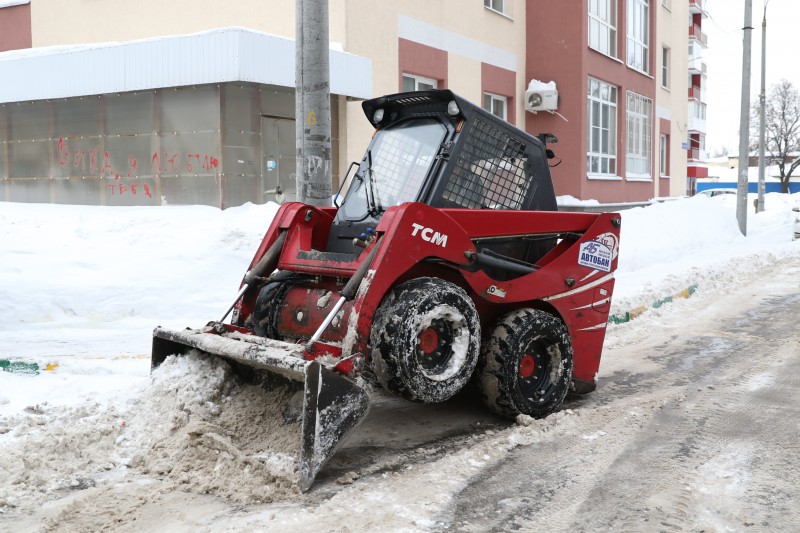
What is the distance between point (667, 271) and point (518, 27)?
32.6ft

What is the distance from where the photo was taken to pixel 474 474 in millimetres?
4406

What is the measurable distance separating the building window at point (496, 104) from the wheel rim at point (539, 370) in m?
15.0

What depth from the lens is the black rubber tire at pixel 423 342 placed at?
4504 mm

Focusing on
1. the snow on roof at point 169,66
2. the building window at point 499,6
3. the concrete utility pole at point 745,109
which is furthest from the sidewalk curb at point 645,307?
the concrete utility pole at point 745,109

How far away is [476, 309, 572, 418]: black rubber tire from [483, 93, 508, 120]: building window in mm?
14963

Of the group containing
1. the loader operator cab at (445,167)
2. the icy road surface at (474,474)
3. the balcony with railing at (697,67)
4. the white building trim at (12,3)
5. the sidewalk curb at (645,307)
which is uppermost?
the balcony with railing at (697,67)

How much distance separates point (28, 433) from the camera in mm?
4703

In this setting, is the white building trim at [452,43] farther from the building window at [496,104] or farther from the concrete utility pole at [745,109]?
the concrete utility pole at [745,109]

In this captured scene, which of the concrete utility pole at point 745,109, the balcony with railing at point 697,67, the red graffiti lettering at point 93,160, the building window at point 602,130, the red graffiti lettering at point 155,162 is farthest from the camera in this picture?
the balcony with railing at point 697,67

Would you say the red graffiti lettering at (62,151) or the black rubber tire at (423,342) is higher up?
the red graffiti lettering at (62,151)

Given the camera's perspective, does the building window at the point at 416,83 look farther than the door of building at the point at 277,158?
Yes

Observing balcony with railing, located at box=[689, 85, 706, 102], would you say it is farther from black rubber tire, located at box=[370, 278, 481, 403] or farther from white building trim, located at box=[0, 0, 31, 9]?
black rubber tire, located at box=[370, 278, 481, 403]

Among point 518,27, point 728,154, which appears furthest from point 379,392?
point 728,154

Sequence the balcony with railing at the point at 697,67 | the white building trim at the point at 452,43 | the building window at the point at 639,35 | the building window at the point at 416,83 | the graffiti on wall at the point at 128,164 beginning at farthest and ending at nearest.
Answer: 1. the balcony with railing at the point at 697,67
2. the building window at the point at 639,35
3. the building window at the point at 416,83
4. the white building trim at the point at 452,43
5. the graffiti on wall at the point at 128,164
